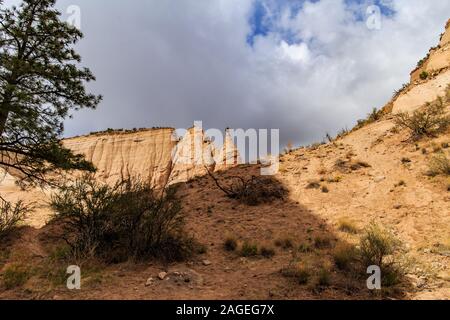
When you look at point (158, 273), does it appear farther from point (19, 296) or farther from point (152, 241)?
point (19, 296)

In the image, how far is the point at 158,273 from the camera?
770 centimetres

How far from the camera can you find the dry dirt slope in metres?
6.82

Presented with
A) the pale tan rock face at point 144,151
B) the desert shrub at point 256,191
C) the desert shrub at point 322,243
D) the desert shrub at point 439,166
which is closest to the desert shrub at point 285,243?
the desert shrub at point 322,243

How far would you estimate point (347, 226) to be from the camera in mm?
10484

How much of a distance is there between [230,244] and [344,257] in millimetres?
3311

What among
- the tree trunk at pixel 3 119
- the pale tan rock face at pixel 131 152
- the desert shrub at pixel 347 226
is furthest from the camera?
the pale tan rock face at pixel 131 152

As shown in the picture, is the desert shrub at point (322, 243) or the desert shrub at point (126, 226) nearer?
the desert shrub at point (126, 226)

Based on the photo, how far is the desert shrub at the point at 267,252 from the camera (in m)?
9.09

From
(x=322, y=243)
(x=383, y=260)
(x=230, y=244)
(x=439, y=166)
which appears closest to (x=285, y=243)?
(x=322, y=243)

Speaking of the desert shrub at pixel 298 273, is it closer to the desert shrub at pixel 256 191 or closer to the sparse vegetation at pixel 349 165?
the desert shrub at pixel 256 191

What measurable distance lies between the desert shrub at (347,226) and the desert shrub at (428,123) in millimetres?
7238

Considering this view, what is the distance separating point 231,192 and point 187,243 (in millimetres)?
6095

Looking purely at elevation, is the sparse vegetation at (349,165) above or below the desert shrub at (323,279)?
above

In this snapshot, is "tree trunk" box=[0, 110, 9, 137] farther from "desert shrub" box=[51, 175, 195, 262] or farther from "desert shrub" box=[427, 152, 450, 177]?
"desert shrub" box=[427, 152, 450, 177]
